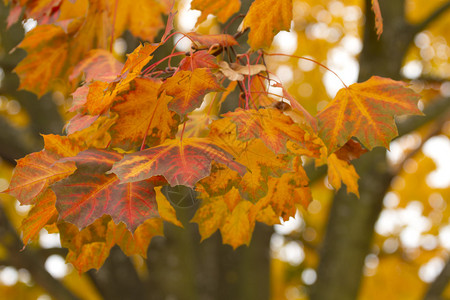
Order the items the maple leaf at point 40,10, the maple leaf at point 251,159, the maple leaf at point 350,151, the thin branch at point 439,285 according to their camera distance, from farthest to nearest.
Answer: the thin branch at point 439,285 < the maple leaf at point 40,10 < the maple leaf at point 350,151 < the maple leaf at point 251,159

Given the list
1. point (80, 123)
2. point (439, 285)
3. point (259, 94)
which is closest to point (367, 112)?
point (259, 94)

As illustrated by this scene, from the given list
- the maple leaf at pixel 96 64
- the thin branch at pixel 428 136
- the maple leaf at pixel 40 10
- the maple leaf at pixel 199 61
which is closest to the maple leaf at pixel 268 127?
the maple leaf at pixel 199 61

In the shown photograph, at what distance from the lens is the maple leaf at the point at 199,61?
2.73 feet

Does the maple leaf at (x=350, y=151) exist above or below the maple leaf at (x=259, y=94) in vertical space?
below

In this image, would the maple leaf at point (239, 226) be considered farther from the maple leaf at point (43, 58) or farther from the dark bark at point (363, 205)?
the dark bark at point (363, 205)

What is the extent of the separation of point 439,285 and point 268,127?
2248mm

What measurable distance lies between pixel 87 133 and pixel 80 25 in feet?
1.74

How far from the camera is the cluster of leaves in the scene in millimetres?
743

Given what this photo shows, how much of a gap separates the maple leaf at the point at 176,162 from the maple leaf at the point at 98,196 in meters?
0.04

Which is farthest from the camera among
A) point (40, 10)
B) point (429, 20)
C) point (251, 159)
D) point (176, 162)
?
point (429, 20)

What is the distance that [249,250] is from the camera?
Result: 2.78 m

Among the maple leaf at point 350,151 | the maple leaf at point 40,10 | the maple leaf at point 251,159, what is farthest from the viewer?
the maple leaf at point 40,10

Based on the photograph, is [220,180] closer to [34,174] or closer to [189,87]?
[189,87]

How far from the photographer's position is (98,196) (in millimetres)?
751
